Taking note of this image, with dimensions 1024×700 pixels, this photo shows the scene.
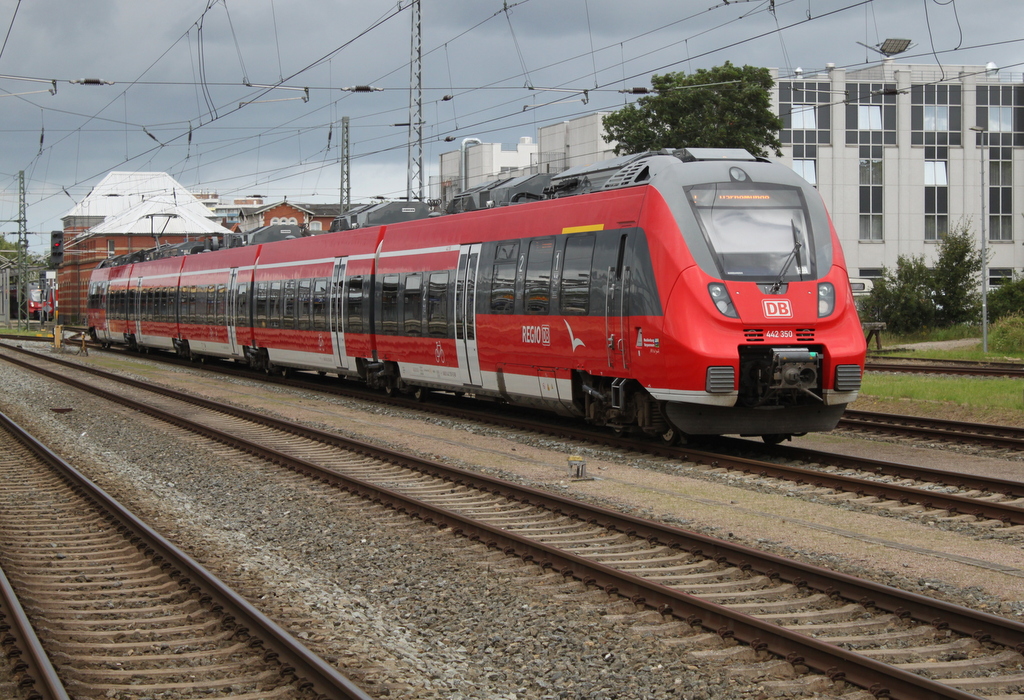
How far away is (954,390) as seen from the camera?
19797mm

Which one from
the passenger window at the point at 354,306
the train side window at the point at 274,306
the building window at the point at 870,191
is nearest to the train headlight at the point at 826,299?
the passenger window at the point at 354,306

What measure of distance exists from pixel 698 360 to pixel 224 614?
21.9ft

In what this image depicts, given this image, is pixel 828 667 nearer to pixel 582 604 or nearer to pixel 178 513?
pixel 582 604

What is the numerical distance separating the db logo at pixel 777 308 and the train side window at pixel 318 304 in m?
13.2

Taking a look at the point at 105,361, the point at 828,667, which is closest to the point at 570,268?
the point at 828,667

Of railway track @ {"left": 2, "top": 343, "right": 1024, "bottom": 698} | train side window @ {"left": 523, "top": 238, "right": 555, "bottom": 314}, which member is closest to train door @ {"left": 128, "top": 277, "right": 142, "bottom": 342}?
train side window @ {"left": 523, "top": 238, "right": 555, "bottom": 314}

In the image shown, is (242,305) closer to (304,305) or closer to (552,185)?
(304,305)

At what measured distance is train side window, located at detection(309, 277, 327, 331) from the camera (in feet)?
76.5

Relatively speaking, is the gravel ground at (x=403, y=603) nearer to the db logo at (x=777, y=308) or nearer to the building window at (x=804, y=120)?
the db logo at (x=777, y=308)

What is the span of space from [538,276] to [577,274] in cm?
113

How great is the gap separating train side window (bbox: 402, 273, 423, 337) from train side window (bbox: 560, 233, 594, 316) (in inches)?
195

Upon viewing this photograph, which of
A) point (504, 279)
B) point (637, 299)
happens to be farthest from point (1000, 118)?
point (637, 299)

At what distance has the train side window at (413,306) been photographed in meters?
18.9

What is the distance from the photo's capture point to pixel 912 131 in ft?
215
